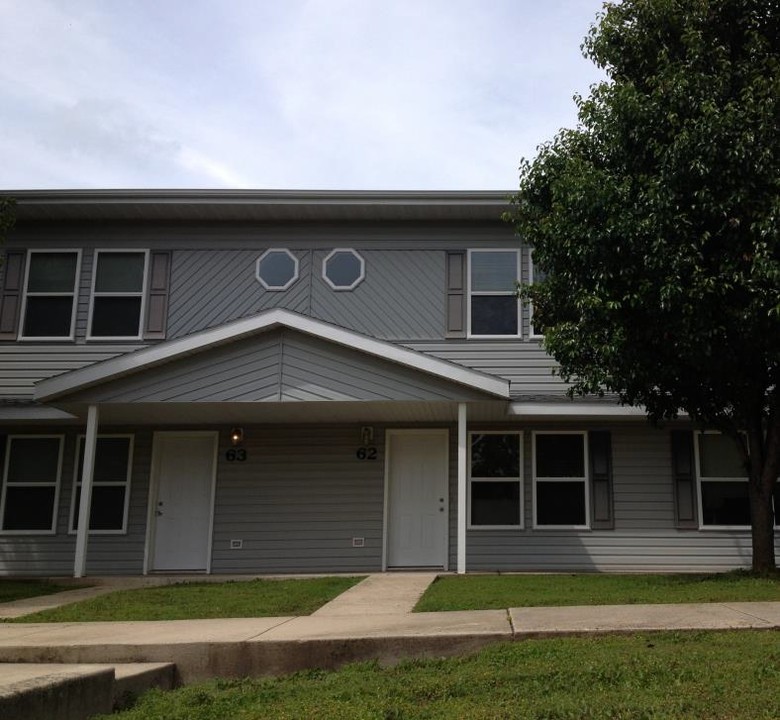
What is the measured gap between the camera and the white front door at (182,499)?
41.9ft

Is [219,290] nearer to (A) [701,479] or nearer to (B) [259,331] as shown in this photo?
(B) [259,331]

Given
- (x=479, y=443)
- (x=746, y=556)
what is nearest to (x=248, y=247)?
(x=479, y=443)

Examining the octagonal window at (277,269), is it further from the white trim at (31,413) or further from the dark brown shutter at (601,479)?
the dark brown shutter at (601,479)

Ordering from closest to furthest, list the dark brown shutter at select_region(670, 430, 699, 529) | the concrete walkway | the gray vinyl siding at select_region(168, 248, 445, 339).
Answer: the concrete walkway
the dark brown shutter at select_region(670, 430, 699, 529)
the gray vinyl siding at select_region(168, 248, 445, 339)

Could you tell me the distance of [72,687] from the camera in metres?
4.12

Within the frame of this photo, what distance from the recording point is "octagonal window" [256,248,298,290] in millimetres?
13258

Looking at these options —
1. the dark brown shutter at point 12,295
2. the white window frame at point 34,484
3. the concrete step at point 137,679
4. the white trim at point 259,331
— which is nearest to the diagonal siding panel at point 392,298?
the white trim at point 259,331

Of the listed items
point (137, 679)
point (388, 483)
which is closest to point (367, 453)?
point (388, 483)

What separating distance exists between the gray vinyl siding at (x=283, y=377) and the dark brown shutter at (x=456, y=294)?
2.17m

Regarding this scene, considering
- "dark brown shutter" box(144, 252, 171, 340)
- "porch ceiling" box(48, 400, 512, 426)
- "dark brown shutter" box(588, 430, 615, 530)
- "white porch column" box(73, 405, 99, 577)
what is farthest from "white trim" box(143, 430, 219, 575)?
"dark brown shutter" box(588, 430, 615, 530)

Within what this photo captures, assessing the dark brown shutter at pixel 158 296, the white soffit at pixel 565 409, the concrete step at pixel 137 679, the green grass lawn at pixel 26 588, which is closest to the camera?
the concrete step at pixel 137 679

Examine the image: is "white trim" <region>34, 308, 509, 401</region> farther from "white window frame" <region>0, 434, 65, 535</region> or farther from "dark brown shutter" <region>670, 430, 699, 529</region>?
"dark brown shutter" <region>670, 430, 699, 529</region>

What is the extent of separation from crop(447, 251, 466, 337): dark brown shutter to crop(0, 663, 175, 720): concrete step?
8398 millimetres

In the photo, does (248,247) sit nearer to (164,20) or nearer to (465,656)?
(164,20)
